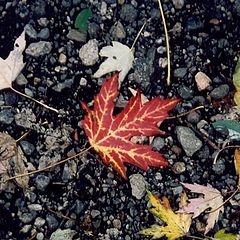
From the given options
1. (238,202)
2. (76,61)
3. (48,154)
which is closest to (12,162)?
(48,154)

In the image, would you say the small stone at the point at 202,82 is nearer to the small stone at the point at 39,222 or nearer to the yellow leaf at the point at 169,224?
the yellow leaf at the point at 169,224

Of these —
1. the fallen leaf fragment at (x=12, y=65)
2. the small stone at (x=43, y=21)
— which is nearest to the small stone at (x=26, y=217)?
the fallen leaf fragment at (x=12, y=65)

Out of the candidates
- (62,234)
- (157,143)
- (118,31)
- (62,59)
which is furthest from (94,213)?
(118,31)

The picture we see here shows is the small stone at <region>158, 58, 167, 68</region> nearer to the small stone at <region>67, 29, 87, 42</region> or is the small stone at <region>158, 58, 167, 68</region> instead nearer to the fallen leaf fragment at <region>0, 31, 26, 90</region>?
the small stone at <region>67, 29, 87, 42</region>

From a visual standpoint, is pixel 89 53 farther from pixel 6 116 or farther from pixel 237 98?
pixel 237 98

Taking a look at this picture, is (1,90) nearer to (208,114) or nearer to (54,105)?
(54,105)

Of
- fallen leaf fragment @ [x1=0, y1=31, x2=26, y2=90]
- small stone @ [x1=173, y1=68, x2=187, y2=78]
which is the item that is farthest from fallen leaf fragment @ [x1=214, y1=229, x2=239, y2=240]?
fallen leaf fragment @ [x1=0, y1=31, x2=26, y2=90]
